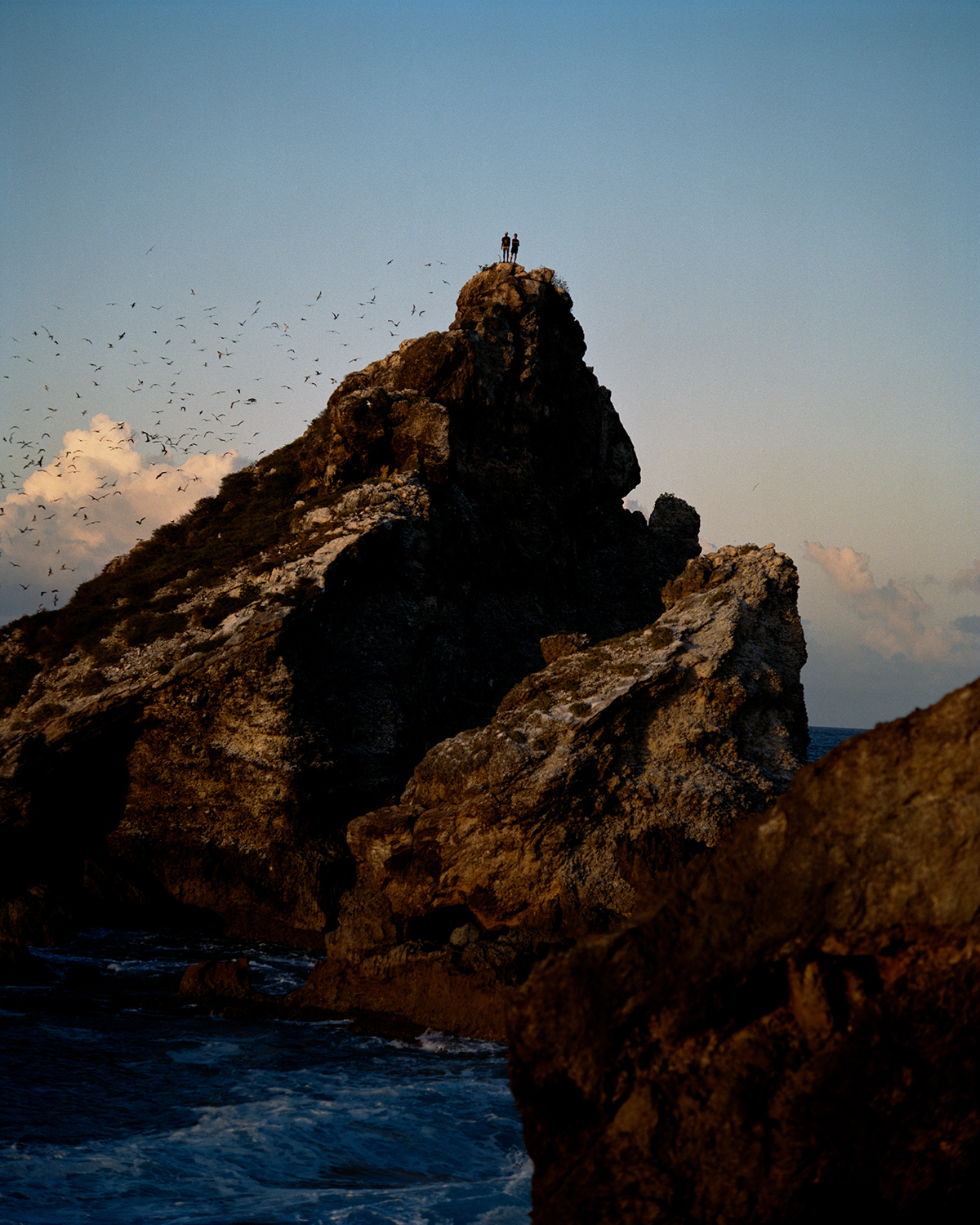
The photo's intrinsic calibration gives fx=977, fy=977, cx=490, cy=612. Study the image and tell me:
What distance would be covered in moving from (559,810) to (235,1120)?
32.2ft

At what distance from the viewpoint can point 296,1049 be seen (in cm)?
1812

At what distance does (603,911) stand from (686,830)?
2805 millimetres

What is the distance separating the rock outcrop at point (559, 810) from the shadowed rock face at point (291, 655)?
426cm

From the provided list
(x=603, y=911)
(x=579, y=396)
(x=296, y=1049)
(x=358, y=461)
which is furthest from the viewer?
(x=579, y=396)

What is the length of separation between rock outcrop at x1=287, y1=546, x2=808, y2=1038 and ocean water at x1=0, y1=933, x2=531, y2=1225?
247 cm

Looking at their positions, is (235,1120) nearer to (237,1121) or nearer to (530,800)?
(237,1121)

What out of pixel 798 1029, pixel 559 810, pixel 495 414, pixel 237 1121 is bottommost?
pixel 237 1121

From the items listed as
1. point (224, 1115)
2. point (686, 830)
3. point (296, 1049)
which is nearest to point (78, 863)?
point (296, 1049)

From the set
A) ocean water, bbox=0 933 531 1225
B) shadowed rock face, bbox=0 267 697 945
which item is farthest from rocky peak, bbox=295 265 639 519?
ocean water, bbox=0 933 531 1225

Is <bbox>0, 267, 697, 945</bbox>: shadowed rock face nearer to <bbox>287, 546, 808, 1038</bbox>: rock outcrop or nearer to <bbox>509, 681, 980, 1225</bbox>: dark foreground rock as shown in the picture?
<bbox>287, 546, 808, 1038</bbox>: rock outcrop

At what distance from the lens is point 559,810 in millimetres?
22344

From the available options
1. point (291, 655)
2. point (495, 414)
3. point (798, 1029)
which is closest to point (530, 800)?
point (291, 655)

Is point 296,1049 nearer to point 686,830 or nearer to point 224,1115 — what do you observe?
point 224,1115

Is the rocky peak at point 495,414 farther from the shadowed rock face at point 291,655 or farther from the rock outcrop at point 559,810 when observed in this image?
the rock outcrop at point 559,810
